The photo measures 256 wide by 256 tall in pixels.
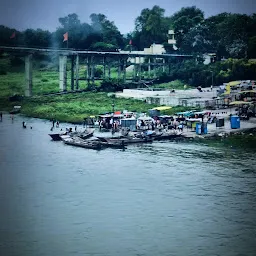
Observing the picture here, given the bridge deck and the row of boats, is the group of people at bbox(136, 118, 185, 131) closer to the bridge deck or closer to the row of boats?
the row of boats

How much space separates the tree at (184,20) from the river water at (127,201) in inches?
222

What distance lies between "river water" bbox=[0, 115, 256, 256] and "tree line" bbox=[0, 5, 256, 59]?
3.05m

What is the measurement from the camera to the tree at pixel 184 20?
12961 millimetres

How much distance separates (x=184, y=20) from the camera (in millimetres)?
13117

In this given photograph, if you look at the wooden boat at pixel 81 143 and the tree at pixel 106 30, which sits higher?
the tree at pixel 106 30

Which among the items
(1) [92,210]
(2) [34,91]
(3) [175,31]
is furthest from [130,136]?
(3) [175,31]

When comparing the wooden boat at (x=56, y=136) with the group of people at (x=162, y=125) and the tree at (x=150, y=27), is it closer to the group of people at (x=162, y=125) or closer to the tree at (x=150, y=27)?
the group of people at (x=162, y=125)

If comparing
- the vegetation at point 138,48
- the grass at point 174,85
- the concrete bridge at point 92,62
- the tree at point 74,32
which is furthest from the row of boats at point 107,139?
the grass at point 174,85

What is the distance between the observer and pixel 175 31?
13328 mm

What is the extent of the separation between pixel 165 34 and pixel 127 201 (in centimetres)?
871

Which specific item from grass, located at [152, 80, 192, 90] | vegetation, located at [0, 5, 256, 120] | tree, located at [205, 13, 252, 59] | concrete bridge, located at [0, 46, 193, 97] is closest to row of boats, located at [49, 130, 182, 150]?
vegetation, located at [0, 5, 256, 120]

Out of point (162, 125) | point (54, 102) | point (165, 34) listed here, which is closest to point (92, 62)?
point (165, 34)

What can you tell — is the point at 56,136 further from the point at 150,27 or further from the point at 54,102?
the point at 150,27

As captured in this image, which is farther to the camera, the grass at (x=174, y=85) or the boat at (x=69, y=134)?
the grass at (x=174, y=85)
